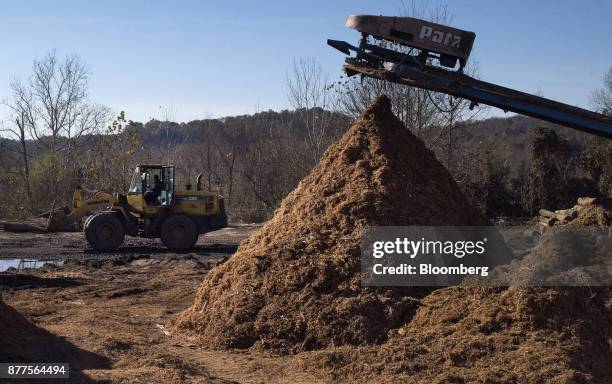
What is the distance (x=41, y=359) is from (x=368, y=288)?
139 inches

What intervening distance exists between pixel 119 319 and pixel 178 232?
998 centimetres

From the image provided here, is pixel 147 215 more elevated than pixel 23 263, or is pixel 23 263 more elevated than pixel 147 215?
pixel 147 215

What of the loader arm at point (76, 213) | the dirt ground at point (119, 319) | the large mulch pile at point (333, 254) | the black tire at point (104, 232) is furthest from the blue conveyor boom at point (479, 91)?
the loader arm at point (76, 213)

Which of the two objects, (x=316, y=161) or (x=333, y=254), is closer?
(x=333, y=254)

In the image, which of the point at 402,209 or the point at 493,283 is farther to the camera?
the point at 402,209

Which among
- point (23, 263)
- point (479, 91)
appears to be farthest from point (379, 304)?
point (23, 263)

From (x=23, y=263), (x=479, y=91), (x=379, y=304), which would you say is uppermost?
(x=479, y=91)

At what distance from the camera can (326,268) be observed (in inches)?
341

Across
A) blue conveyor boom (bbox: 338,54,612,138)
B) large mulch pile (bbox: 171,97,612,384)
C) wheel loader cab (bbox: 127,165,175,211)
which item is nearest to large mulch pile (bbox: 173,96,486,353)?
large mulch pile (bbox: 171,97,612,384)

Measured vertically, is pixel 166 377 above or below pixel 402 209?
below

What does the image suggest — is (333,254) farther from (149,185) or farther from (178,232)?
(149,185)

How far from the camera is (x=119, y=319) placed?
10.4 meters

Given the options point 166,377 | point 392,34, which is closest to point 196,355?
point 166,377

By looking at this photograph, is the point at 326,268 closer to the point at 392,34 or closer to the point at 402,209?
the point at 402,209
